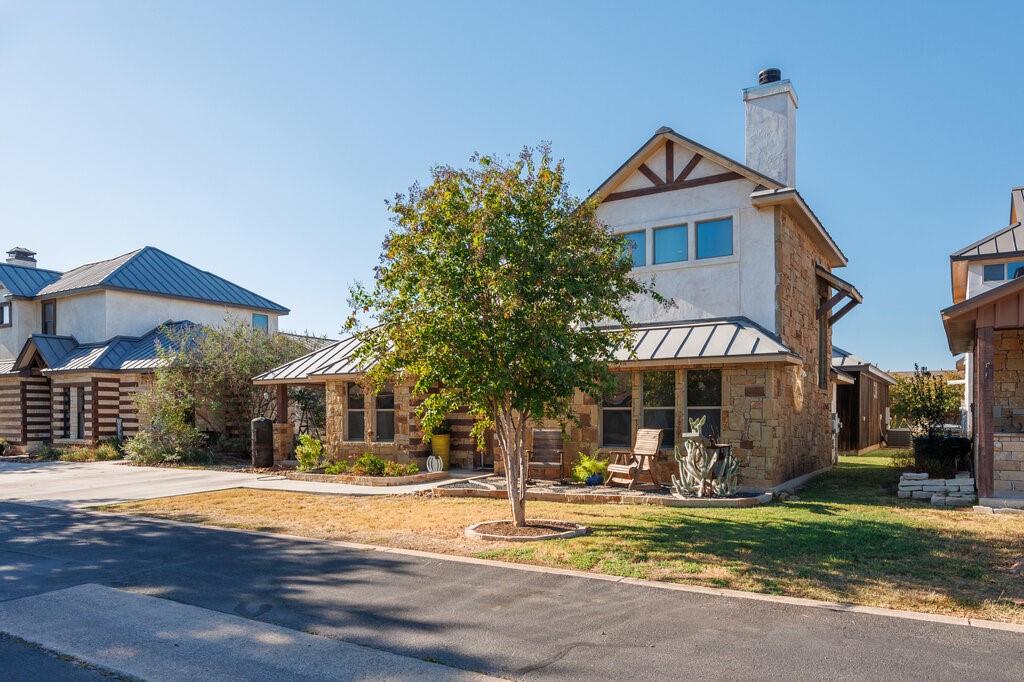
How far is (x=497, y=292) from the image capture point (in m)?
9.24

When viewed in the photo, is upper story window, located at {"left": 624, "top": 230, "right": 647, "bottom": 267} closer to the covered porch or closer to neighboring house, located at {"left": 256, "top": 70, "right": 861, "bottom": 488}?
neighboring house, located at {"left": 256, "top": 70, "right": 861, "bottom": 488}

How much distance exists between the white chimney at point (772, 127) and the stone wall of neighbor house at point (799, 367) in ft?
4.37

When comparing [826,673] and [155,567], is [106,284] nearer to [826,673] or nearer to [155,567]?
[155,567]

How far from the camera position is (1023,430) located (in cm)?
1417

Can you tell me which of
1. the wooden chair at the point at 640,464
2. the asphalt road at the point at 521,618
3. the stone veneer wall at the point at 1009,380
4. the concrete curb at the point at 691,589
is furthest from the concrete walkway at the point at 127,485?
the stone veneer wall at the point at 1009,380

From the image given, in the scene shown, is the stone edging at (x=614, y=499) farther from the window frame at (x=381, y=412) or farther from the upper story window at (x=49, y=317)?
the upper story window at (x=49, y=317)

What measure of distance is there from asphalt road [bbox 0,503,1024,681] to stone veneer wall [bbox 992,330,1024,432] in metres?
11.1

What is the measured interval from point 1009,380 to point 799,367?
13.1 feet

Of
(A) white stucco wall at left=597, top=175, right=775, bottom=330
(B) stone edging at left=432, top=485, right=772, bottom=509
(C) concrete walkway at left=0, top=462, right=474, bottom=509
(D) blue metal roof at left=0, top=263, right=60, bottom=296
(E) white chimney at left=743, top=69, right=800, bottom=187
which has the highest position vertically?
(E) white chimney at left=743, top=69, right=800, bottom=187

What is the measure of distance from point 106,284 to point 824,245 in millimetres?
24094

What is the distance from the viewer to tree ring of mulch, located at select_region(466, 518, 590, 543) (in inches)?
368

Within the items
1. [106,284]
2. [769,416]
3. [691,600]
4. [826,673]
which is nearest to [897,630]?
[826,673]

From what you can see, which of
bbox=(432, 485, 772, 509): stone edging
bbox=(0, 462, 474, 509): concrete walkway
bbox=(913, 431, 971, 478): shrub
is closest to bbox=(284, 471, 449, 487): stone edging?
bbox=(0, 462, 474, 509): concrete walkway

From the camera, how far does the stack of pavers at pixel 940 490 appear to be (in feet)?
39.2
